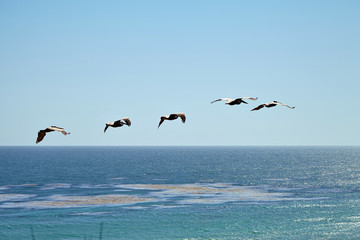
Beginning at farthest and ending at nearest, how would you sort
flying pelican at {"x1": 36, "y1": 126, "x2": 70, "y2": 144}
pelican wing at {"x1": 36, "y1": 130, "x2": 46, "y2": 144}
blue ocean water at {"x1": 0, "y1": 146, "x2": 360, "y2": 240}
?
blue ocean water at {"x1": 0, "y1": 146, "x2": 360, "y2": 240}
pelican wing at {"x1": 36, "y1": 130, "x2": 46, "y2": 144}
flying pelican at {"x1": 36, "y1": 126, "x2": 70, "y2": 144}

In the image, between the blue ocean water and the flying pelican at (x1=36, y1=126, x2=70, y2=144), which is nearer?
the flying pelican at (x1=36, y1=126, x2=70, y2=144)

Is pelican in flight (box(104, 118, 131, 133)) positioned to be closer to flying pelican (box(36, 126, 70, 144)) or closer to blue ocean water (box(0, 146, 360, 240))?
flying pelican (box(36, 126, 70, 144))

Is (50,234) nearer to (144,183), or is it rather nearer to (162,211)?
(162,211)

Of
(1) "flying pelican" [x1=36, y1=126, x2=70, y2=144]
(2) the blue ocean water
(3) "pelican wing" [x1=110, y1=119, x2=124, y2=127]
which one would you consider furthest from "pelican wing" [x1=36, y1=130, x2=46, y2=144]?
(2) the blue ocean water

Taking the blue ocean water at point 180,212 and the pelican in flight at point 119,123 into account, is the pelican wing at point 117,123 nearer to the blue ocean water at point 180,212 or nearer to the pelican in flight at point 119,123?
the pelican in flight at point 119,123

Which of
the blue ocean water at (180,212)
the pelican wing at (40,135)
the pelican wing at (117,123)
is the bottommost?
the blue ocean water at (180,212)

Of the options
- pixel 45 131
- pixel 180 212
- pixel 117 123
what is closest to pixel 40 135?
pixel 45 131

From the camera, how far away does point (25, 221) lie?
263 feet

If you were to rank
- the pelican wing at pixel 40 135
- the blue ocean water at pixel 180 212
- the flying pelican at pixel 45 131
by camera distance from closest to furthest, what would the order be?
1. the flying pelican at pixel 45 131
2. the pelican wing at pixel 40 135
3. the blue ocean water at pixel 180 212

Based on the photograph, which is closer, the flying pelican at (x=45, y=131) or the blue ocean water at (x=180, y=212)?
the flying pelican at (x=45, y=131)

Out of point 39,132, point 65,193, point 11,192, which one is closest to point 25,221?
point 65,193

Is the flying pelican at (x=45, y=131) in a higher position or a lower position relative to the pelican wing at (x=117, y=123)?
lower

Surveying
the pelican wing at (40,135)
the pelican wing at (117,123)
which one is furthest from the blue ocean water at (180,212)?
the pelican wing at (117,123)

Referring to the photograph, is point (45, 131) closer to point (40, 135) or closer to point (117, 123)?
point (40, 135)
